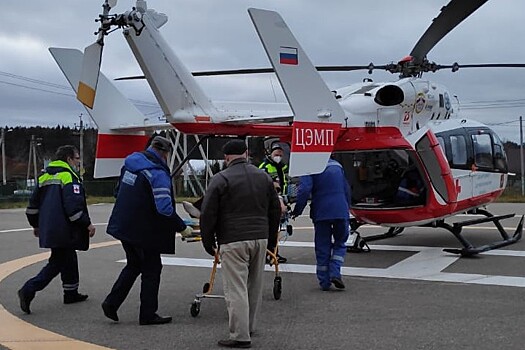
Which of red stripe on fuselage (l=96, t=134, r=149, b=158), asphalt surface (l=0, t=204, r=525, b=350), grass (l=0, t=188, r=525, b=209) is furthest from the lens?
grass (l=0, t=188, r=525, b=209)

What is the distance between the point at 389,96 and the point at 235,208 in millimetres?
5206

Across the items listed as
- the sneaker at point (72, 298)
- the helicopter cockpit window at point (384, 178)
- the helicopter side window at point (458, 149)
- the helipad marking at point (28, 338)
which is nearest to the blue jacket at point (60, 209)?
the sneaker at point (72, 298)

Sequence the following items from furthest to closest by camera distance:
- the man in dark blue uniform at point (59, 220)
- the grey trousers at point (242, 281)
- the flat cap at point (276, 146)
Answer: the flat cap at point (276, 146) < the man in dark blue uniform at point (59, 220) < the grey trousers at point (242, 281)

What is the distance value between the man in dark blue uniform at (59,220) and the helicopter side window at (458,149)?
6.71 m

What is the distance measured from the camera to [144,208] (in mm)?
6414

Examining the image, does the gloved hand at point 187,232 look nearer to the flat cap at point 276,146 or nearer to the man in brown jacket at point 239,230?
the man in brown jacket at point 239,230

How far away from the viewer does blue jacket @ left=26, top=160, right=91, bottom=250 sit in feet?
23.4

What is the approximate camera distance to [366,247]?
11.8 m

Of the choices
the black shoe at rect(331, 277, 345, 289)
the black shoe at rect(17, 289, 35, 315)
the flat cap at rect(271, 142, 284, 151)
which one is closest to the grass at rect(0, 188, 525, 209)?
the flat cap at rect(271, 142, 284, 151)

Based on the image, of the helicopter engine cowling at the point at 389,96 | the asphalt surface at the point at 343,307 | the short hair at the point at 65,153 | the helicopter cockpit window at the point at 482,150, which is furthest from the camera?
the helicopter cockpit window at the point at 482,150

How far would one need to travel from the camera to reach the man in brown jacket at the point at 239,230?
18.4 ft

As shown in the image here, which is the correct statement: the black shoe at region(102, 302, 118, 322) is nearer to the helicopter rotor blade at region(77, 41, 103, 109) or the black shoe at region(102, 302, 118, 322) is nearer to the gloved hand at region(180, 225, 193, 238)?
→ the gloved hand at region(180, 225, 193, 238)

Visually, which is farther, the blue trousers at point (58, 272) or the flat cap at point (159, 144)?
the blue trousers at point (58, 272)

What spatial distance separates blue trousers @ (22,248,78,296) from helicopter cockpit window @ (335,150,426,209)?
5140 millimetres
